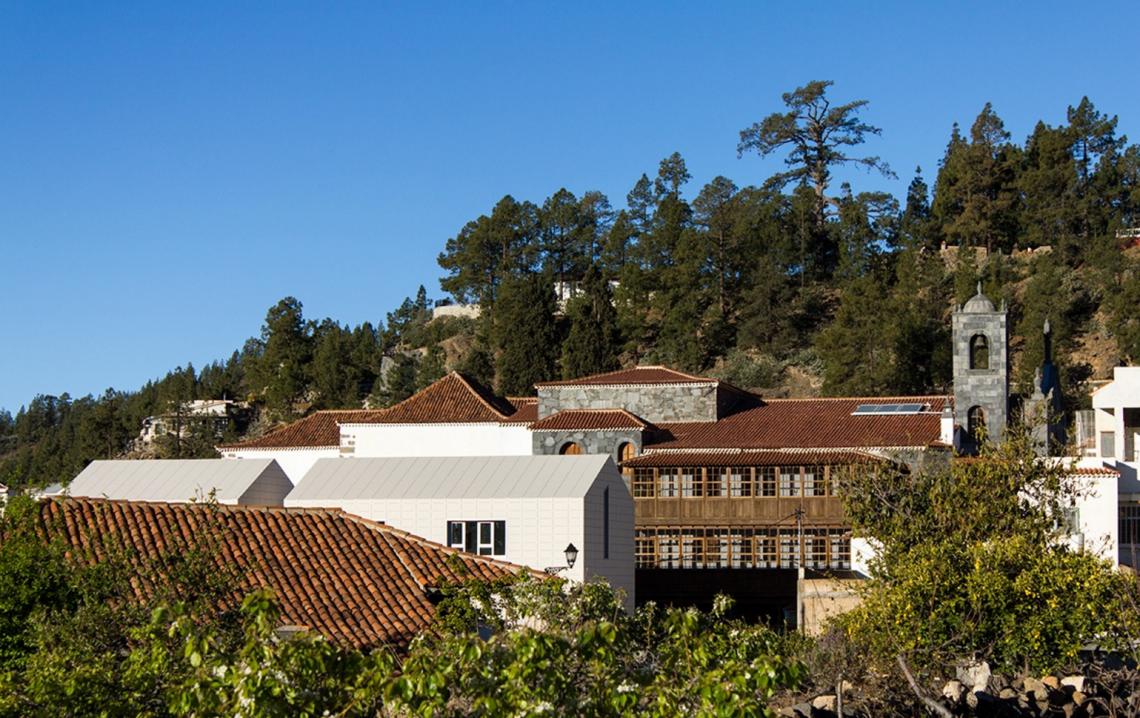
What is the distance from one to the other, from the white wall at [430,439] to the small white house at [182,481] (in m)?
11.7

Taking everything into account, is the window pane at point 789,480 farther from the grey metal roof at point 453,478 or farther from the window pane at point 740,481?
the grey metal roof at point 453,478

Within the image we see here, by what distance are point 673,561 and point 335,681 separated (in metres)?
26.9

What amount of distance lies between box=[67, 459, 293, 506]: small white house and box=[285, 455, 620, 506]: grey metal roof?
1.61 m

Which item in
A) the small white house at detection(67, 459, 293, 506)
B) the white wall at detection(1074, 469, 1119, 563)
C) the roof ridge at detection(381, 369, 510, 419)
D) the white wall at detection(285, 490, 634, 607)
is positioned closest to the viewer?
the white wall at detection(285, 490, 634, 607)

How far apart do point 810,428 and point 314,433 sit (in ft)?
46.4

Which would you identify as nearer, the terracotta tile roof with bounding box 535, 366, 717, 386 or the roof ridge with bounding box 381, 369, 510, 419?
the terracotta tile roof with bounding box 535, 366, 717, 386

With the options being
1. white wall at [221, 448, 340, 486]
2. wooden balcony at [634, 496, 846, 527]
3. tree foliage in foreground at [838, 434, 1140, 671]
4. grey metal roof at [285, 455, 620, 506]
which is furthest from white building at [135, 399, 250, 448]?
tree foliage in foreground at [838, 434, 1140, 671]

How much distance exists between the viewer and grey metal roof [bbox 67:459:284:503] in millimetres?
27688

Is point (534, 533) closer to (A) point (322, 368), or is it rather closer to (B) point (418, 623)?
(B) point (418, 623)

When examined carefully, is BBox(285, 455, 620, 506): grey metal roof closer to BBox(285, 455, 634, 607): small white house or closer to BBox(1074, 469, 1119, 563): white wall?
BBox(285, 455, 634, 607): small white house

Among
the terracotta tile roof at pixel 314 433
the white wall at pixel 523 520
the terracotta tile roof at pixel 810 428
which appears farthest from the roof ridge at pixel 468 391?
the white wall at pixel 523 520

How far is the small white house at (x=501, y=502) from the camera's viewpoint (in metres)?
24.6

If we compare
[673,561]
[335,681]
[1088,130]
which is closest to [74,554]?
[335,681]

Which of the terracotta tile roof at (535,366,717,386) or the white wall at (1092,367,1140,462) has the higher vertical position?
the terracotta tile roof at (535,366,717,386)
